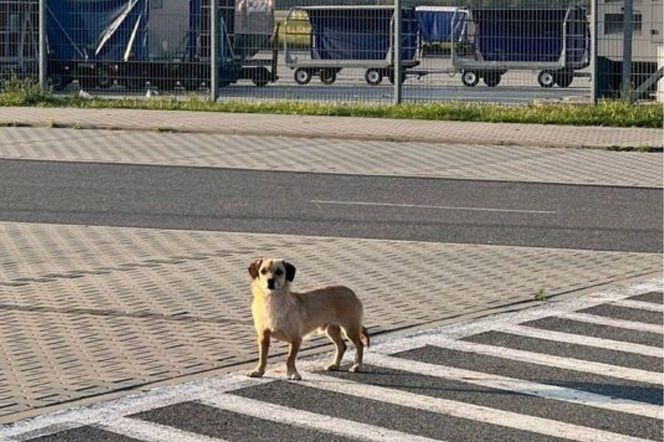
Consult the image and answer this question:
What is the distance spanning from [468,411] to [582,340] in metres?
2.13

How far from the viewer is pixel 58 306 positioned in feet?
39.2

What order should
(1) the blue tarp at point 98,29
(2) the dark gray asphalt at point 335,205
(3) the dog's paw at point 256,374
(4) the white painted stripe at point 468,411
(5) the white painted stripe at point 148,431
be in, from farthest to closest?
1. (1) the blue tarp at point 98,29
2. (2) the dark gray asphalt at point 335,205
3. (3) the dog's paw at point 256,374
4. (4) the white painted stripe at point 468,411
5. (5) the white painted stripe at point 148,431

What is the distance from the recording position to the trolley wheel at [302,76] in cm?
3412

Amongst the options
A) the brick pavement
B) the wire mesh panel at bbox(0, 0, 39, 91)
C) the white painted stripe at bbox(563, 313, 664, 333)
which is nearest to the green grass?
the wire mesh panel at bbox(0, 0, 39, 91)

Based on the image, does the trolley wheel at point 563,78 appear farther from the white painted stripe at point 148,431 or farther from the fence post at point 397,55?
the white painted stripe at point 148,431

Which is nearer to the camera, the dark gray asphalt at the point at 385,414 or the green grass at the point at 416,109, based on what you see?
the dark gray asphalt at the point at 385,414

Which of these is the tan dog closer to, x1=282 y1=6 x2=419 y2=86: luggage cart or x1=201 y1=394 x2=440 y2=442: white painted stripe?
x1=201 y1=394 x2=440 y2=442: white painted stripe

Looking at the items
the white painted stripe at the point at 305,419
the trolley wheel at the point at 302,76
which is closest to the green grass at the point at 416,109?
the trolley wheel at the point at 302,76

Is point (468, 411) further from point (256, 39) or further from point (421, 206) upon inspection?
point (256, 39)

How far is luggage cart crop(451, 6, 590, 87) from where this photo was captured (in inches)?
1170

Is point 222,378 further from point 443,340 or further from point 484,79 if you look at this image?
point 484,79

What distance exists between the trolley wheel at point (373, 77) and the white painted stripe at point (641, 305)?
1865 centimetres

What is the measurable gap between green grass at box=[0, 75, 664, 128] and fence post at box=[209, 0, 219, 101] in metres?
0.32

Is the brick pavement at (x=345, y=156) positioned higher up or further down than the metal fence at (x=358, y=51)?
further down
